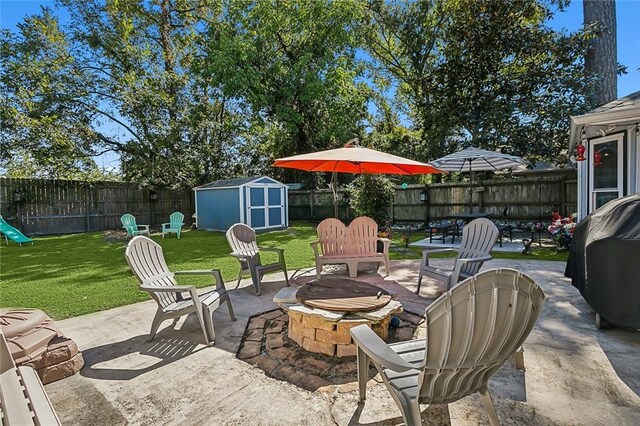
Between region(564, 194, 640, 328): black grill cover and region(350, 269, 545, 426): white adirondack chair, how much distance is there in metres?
2.02

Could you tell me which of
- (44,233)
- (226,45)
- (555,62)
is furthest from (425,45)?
(44,233)

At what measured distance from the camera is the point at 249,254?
456 cm

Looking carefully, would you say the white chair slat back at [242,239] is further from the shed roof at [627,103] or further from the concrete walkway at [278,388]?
the shed roof at [627,103]

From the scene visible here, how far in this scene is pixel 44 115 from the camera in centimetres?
1269

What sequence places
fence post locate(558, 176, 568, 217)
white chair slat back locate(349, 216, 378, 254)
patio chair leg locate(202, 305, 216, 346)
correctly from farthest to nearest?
fence post locate(558, 176, 568, 217), white chair slat back locate(349, 216, 378, 254), patio chair leg locate(202, 305, 216, 346)

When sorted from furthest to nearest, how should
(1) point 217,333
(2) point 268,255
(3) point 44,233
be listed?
(3) point 44,233, (2) point 268,255, (1) point 217,333

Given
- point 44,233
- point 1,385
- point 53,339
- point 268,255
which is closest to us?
point 1,385

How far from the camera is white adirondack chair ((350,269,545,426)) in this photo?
142 centimetres

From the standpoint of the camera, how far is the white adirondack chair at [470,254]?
363 cm

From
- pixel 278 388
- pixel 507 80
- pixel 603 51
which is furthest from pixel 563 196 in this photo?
pixel 278 388

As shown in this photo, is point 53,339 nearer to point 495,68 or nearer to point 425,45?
point 495,68

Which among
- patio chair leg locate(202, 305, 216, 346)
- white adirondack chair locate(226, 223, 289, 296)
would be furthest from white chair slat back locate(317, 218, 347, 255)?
patio chair leg locate(202, 305, 216, 346)

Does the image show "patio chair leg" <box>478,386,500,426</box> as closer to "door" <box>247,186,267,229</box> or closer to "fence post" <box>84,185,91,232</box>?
"door" <box>247,186,267,229</box>

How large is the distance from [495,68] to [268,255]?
31.2 ft
